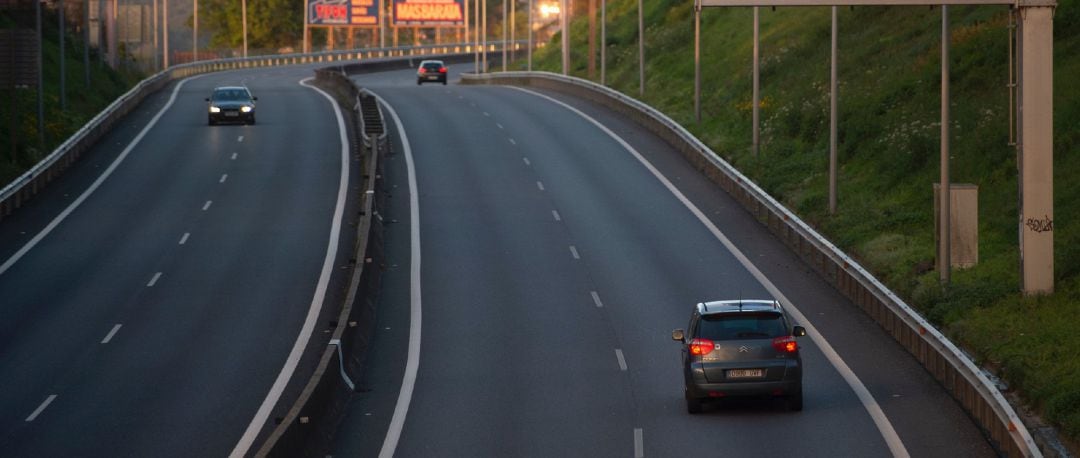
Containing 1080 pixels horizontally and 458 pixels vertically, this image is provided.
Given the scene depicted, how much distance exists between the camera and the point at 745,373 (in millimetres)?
23281

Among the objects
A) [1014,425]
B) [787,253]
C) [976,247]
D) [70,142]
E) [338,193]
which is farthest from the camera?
[70,142]

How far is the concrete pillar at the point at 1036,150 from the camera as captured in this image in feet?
95.6

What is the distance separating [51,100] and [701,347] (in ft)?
173

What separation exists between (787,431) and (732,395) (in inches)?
42.6

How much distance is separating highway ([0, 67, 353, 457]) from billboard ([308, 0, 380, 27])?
89.5m

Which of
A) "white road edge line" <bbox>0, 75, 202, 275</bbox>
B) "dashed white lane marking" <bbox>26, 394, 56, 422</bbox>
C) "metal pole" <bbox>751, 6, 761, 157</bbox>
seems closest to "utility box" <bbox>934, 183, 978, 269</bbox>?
"dashed white lane marking" <bbox>26, 394, 56, 422</bbox>

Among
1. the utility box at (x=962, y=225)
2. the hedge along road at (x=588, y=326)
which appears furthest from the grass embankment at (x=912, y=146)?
the hedge along road at (x=588, y=326)

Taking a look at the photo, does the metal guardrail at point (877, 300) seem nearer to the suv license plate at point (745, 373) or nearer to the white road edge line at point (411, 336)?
the suv license plate at point (745, 373)

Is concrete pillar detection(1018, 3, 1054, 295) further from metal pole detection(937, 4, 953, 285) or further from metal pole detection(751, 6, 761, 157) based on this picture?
metal pole detection(751, 6, 761, 157)

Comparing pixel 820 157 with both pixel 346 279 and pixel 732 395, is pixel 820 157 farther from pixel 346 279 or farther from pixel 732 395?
pixel 732 395

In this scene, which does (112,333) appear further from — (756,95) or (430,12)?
(430,12)

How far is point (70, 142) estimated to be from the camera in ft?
182

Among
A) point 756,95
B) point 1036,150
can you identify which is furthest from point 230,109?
Result: point 1036,150

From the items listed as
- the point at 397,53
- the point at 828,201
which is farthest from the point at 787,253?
the point at 397,53
